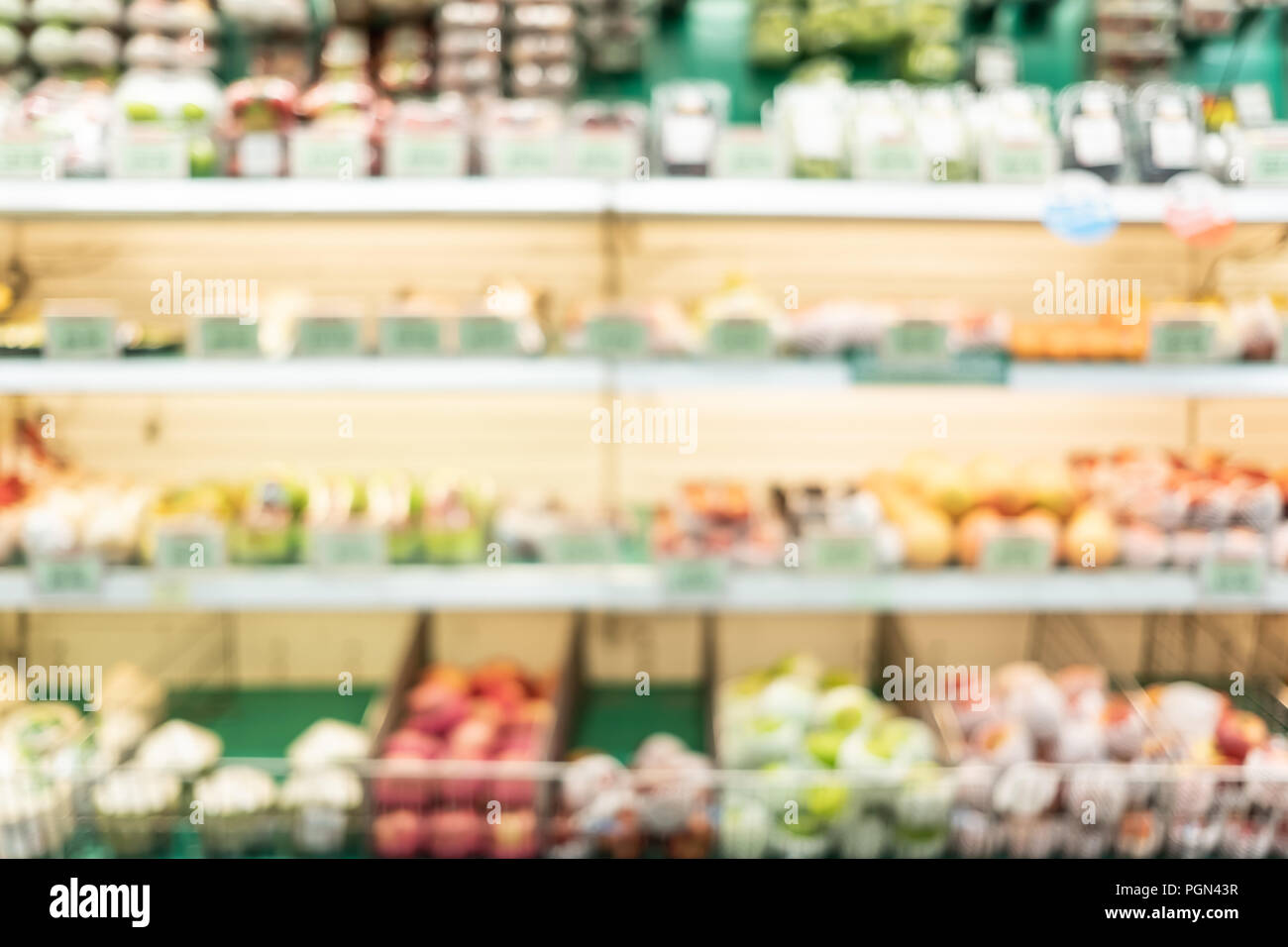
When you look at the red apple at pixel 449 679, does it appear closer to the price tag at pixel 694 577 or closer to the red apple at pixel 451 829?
the red apple at pixel 451 829

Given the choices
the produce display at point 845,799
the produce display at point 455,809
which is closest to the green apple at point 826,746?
the produce display at point 845,799

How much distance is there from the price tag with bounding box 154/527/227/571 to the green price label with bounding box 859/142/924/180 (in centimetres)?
153

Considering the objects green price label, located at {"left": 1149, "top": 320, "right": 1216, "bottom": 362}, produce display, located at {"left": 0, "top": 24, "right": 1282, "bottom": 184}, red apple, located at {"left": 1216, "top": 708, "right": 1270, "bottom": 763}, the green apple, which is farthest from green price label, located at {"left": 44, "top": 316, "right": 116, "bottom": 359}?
red apple, located at {"left": 1216, "top": 708, "right": 1270, "bottom": 763}

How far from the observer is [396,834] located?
2139mm

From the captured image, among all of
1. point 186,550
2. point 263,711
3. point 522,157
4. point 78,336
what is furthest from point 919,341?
point 263,711

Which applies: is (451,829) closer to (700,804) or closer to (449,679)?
(700,804)

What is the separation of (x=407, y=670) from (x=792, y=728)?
3.17ft

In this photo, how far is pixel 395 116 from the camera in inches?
86.7

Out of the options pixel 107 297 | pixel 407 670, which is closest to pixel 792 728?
pixel 407 670

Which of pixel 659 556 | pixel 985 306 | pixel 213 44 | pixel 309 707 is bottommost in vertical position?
pixel 309 707

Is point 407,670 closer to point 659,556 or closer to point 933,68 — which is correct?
point 659,556

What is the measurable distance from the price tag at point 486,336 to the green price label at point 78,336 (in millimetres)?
717

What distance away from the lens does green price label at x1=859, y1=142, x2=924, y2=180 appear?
7.18ft

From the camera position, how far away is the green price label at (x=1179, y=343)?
226cm
